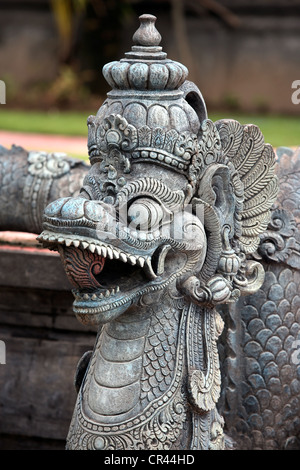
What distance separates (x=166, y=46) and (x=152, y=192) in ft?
30.3

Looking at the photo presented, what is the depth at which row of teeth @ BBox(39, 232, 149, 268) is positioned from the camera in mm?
1994

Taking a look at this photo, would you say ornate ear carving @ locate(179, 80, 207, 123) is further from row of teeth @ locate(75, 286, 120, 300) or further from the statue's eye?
row of teeth @ locate(75, 286, 120, 300)

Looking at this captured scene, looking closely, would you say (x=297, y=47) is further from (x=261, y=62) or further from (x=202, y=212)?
(x=202, y=212)

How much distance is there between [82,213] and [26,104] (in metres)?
9.21

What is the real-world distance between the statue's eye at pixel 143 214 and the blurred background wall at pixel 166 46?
8621mm

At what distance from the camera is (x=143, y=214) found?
209 cm

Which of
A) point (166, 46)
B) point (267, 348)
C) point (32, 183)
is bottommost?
point (267, 348)

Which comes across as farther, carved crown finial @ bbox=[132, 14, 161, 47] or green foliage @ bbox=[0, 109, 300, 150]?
green foliage @ bbox=[0, 109, 300, 150]

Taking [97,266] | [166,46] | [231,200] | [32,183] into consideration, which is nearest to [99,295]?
[97,266]

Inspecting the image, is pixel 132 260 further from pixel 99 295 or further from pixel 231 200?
pixel 231 200

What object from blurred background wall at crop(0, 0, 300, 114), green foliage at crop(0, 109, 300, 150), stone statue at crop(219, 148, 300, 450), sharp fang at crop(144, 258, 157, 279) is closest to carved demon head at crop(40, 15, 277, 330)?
sharp fang at crop(144, 258, 157, 279)

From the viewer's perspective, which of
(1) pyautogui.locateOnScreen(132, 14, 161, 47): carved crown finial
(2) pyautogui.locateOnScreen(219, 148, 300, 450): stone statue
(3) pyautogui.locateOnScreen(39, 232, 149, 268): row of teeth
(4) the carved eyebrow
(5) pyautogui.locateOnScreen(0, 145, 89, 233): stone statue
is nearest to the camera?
(3) pyautogui.locateOnScreen(39, 232, 149, 268): row of teeth

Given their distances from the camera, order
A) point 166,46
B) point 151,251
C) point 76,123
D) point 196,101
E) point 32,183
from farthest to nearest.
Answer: point 166,46, point 76,123, point 32,183, point 196,101, point 151,251

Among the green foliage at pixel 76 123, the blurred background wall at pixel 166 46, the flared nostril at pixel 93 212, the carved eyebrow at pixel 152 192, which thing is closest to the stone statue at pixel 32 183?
the carved eyebrow at pixel 152 192
